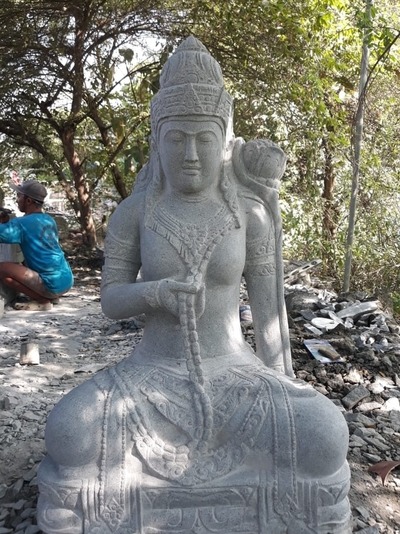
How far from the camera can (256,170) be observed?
2695 mm

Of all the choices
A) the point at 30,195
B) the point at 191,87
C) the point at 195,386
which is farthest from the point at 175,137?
the point at 30,195

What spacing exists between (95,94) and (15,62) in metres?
1.23

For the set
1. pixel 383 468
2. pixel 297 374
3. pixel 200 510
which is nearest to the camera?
pixel 200 510

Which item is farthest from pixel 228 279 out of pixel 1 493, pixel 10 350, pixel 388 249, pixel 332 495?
pixel 388 249

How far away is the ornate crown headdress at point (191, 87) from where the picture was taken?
2.46 meters

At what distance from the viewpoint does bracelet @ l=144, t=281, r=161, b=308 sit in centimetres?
239

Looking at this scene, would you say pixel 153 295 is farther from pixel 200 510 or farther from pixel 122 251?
pixel 200 510

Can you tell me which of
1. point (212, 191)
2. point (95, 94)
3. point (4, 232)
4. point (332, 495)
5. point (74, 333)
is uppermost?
point (95, 94)

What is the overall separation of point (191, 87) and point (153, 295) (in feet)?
2.77

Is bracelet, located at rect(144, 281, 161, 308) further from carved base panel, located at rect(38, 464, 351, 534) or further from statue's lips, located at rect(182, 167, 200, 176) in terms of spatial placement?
carved base panel, located at rect(38, 464, 351, 534)

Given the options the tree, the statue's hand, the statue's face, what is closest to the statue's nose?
the statue's face

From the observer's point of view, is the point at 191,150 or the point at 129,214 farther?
the point at 129,214

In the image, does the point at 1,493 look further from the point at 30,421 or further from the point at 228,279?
the point at 228,279

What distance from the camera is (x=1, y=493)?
3.03 meters
